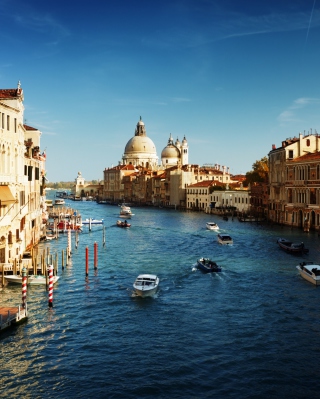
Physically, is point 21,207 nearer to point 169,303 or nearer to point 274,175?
point 169,303

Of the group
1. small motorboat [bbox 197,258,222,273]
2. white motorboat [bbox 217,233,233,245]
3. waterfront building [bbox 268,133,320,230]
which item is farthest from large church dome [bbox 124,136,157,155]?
small motorboat [bbox 197,258,222,273]

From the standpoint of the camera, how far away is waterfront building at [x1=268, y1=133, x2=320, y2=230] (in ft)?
151

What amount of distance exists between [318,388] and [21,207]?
18425 millimetres

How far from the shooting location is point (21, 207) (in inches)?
1047

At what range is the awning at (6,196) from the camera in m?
21.8

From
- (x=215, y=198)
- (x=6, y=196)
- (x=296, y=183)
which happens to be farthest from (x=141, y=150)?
(x=6, y=196)

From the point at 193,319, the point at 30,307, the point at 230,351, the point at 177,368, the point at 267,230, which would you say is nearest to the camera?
the point at 177,368

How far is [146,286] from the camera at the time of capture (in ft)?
69.9

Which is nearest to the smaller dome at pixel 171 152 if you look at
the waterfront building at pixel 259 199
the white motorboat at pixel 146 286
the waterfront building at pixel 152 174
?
the waterfront building at pixel 152 174

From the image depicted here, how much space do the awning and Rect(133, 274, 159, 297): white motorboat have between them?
6.64m

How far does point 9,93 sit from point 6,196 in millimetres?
6092

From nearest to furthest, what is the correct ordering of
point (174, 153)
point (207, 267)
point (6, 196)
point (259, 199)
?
point (6, 196) < point (207, 267) < point (259, 199) < point (174, 153)

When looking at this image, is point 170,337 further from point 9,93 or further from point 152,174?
point 152,174

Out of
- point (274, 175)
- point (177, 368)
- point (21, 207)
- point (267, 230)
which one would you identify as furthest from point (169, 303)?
point (274, 175)
